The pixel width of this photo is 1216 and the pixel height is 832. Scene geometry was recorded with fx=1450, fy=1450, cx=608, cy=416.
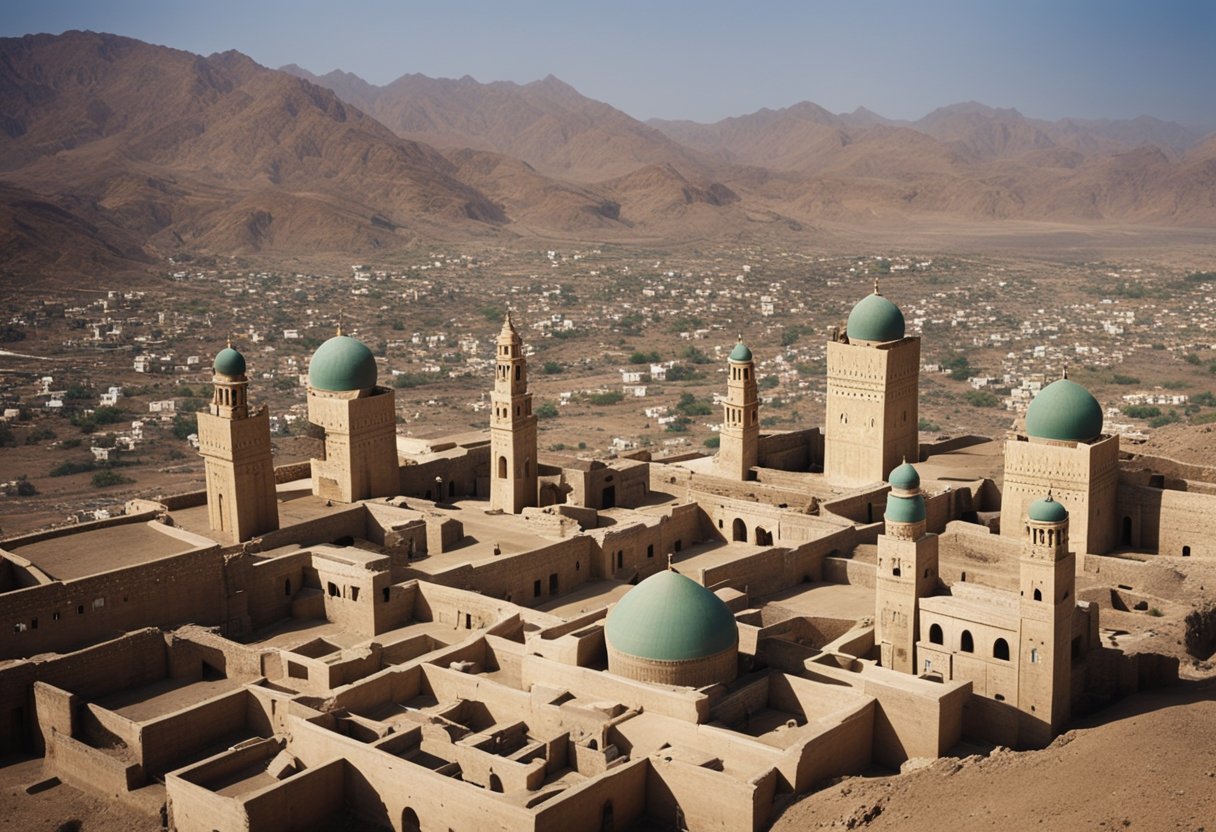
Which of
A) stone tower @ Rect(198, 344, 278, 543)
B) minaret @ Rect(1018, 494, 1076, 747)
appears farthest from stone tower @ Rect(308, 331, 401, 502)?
minaret @ Rect(1018, 494, 1076, 747)

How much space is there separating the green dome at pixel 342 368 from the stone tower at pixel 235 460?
3.15m

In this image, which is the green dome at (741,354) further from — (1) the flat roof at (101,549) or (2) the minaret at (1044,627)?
(1) the flat roof at (101,549)

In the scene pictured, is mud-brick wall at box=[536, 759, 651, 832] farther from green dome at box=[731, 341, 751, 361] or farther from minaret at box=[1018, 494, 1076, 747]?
green dome at box=[731, 341, 751, 361]

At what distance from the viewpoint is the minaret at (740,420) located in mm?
39406

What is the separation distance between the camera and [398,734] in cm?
2314

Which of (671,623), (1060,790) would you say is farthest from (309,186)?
(1060,790)

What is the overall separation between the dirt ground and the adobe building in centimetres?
979

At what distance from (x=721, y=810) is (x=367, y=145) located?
15188 cm

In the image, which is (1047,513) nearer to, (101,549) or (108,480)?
(101,549)

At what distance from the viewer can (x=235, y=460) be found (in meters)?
31.6

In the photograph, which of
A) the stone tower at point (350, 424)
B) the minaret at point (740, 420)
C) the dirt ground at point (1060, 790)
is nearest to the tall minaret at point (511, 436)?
the stone tower at point (350, 424)

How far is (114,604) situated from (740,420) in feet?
58.8

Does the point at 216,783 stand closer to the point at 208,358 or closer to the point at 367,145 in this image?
the point at 208,358

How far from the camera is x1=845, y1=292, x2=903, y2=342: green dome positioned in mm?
39062
